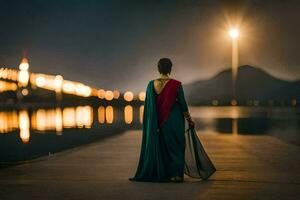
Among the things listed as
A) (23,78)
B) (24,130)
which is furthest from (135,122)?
(23,78)

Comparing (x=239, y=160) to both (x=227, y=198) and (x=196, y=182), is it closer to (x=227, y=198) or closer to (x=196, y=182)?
(x=196, y=182)

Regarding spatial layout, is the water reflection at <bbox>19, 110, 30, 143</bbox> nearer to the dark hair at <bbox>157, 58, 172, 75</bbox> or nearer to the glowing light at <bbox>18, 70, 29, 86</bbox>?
the dark hair at <bbox>157, 58, 172, 75</bbox>

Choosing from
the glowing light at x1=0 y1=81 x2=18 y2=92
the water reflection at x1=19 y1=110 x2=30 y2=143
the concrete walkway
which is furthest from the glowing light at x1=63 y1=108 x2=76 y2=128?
the glowing light at x1=0 y1=81 x2=18 y2=92

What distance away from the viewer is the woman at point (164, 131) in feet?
26.2

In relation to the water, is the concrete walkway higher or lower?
higher

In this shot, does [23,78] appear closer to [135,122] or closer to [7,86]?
[7,86]

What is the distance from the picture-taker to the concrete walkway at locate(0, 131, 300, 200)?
Answer: 6.98m

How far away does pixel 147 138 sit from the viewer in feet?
26.6

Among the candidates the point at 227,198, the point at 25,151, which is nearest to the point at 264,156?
the point at 227,198

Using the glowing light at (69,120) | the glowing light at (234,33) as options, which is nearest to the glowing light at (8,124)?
the glowing light at (69,120)

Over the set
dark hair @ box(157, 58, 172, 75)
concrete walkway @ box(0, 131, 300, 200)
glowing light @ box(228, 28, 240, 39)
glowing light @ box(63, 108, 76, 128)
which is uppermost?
glowing light @ box(228, 28, 240, 39)

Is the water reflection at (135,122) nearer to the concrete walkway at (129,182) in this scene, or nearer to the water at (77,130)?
the water at (77,130)

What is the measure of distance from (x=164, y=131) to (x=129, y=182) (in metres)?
0.85

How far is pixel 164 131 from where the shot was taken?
318 inches
